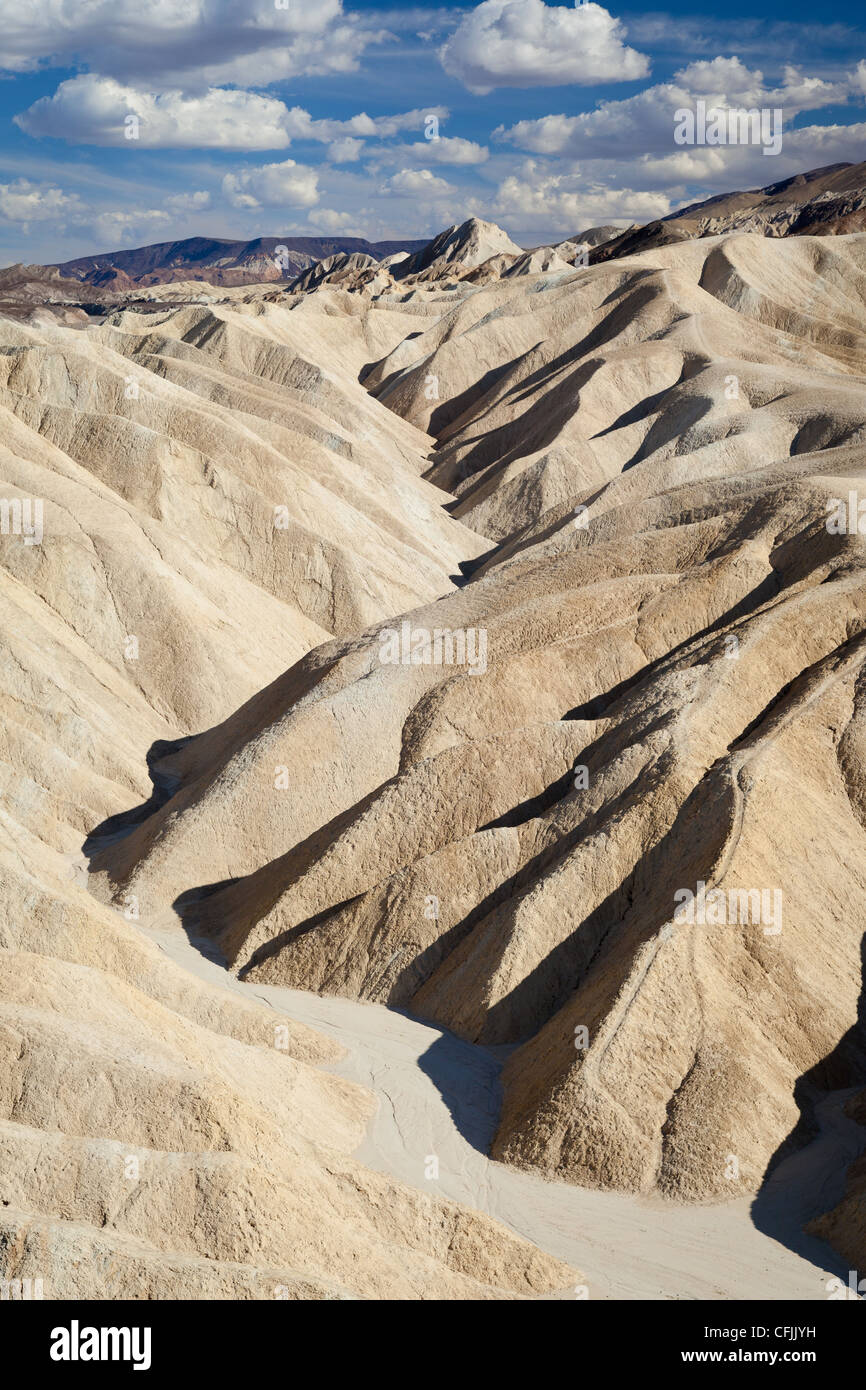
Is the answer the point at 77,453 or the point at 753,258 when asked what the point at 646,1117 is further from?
the point at 753,258

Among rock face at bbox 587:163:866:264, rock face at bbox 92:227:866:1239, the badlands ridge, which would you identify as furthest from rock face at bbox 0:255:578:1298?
rock face at bbox 587:163:866:264

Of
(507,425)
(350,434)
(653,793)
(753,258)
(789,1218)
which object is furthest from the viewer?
(753,258)

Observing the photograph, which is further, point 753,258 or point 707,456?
point 753,258

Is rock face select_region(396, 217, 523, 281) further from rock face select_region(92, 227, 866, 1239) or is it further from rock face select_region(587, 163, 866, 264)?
rock face select_region(92, 227, 866, 1239)

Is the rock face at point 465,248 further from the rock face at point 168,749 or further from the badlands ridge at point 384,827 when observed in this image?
the badlands ridge at point 384,827

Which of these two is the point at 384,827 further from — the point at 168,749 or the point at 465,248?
the point at 465,248

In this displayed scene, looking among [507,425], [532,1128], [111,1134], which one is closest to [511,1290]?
[532,1128]

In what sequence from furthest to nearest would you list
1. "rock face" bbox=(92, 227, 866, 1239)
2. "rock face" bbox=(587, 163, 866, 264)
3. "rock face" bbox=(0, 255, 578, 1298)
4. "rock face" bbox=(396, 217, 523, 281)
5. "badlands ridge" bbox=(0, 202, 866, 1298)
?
"rock face" bbox=(396, 217, 523, 281)
"rock face" bbox=(587, 163, 866, 264)
"rock face" bbox=(92, 227, 866, 1239)
"badlands ridge" bbox=(0, 202, 866, 1298)
"rock face" bbox=(0, 255, 578, 1298)

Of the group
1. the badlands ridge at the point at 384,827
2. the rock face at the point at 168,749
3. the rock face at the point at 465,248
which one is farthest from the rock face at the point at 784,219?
the badlands ridge at the point at 384,827
